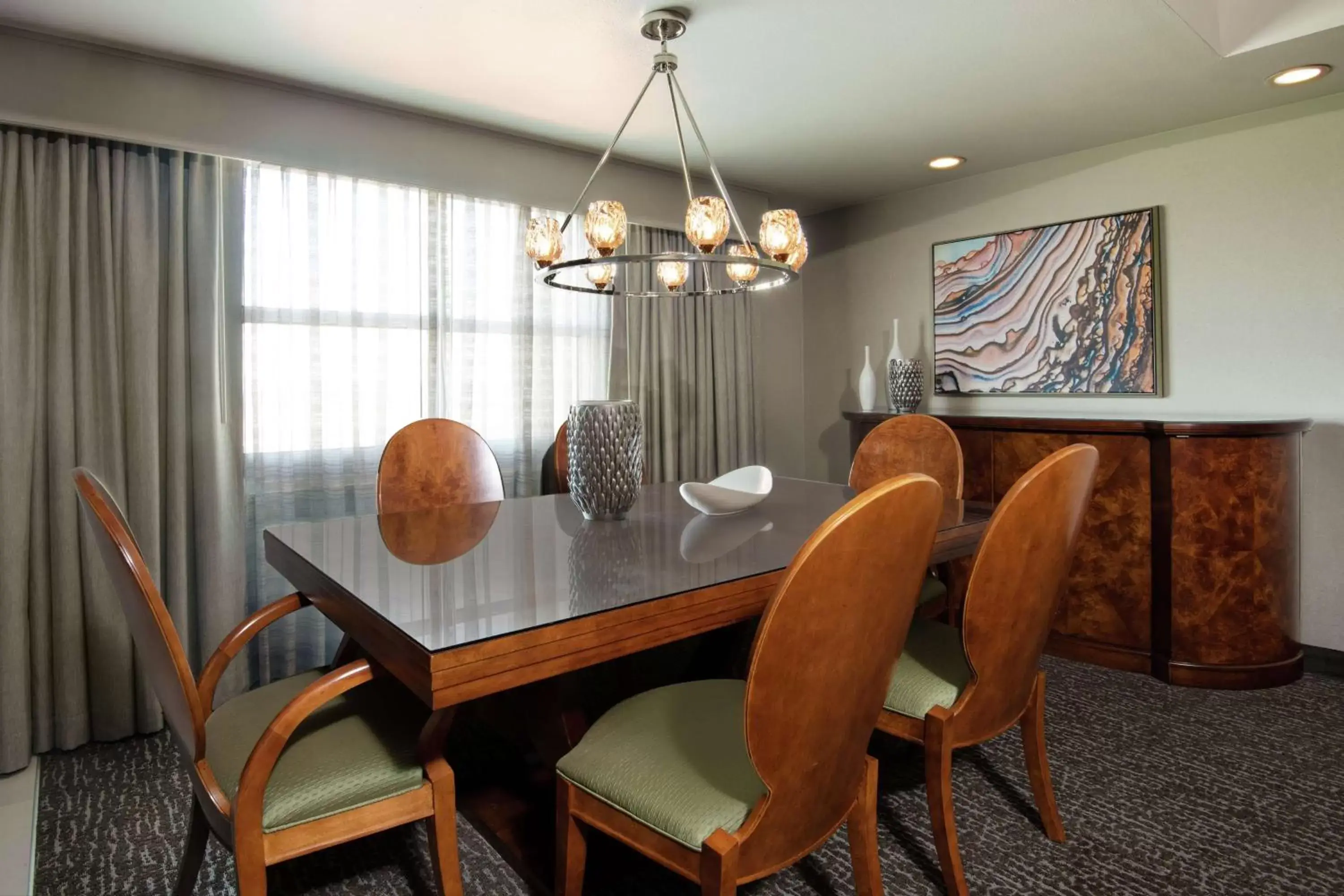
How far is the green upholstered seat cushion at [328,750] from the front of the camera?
48.5 inches

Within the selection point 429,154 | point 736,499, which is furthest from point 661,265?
point 429,154

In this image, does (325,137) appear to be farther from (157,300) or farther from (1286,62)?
(1286,62)

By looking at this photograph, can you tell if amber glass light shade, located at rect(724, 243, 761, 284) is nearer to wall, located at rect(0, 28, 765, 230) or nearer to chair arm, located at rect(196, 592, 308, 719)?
wall, located at rect(0, 28, 765, 230)

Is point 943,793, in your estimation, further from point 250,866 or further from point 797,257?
point 797,257

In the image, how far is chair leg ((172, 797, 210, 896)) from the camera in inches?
56.6

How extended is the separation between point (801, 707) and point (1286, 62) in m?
2.85

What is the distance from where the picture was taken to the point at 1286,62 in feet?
8.26

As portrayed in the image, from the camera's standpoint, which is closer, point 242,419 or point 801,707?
point 801,707

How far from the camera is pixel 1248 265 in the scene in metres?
3.03

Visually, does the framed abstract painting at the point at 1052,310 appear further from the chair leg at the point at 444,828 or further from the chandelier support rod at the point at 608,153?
the chair leg at the point at 444,828

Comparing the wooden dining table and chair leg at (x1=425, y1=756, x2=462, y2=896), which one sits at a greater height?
the wooden dining table

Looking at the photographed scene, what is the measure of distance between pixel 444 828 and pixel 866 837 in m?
0.74

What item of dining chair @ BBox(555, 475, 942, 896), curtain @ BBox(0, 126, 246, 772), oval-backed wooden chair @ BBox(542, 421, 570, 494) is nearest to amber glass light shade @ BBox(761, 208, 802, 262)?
oval-backed wooden chair @ BBox(542, 421, 570, 494)

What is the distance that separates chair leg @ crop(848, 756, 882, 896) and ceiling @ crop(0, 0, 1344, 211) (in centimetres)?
195
